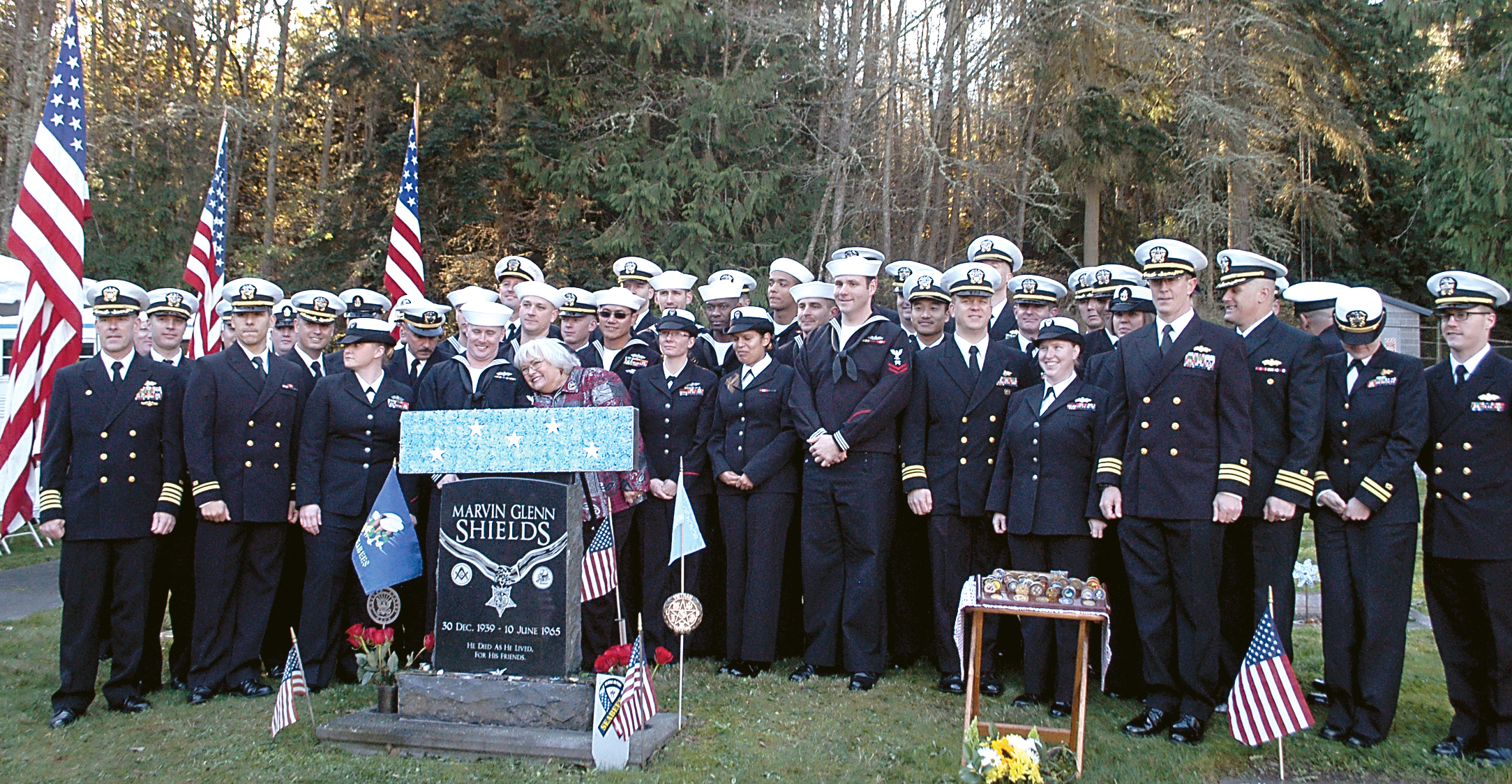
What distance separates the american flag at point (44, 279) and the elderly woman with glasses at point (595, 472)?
10.8 ft

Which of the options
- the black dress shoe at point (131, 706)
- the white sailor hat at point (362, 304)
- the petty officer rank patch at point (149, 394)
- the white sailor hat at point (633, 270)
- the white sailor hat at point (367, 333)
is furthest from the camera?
the white sailor hat at point (633, 270)

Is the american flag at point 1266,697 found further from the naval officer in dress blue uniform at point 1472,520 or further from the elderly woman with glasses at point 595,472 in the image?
the elderly woman with glasses at point 595,472

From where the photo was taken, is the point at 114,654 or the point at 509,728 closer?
the point at 509,728

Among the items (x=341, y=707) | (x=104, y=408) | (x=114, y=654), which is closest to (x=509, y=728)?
(x=341, y=707)

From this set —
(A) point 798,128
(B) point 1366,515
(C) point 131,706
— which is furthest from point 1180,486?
(A) point 798,128

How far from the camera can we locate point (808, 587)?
688 centimetres

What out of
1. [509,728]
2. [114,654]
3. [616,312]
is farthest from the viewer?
[616,312]

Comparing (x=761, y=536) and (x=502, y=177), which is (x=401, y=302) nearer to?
(x=761, y=536)

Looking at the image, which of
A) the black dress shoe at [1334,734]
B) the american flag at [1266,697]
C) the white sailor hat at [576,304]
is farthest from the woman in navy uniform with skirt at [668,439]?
the black dress shoe at [1334,734]

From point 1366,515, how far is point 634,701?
11.5 ft

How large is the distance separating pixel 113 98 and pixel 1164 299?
2239cm

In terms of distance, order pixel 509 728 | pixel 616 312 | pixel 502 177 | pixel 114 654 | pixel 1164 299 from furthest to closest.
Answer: pixel 502 177, pixel 616 312, pixel 114 654, pixel 1164 299, pixel 509 728

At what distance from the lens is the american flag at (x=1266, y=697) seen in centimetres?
483

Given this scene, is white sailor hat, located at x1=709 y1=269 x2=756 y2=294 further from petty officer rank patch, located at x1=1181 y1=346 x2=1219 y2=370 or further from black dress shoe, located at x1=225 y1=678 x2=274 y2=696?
black dress shoe, located at x1=225 y1=678 x2=274 y2=696
